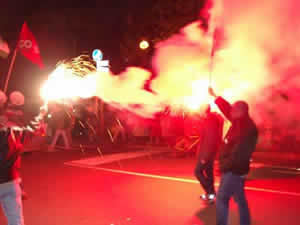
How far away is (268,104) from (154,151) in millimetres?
4485

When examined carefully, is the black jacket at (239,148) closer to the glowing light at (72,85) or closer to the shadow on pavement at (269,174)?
the shadow on pavement at (269,174)

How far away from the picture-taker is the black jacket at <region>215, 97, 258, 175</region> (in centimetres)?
455

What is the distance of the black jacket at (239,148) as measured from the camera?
4.55 metres

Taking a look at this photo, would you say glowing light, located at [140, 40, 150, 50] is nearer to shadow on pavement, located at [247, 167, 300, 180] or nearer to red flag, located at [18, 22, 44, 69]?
red flag, located at [18, 22, 44, 69]

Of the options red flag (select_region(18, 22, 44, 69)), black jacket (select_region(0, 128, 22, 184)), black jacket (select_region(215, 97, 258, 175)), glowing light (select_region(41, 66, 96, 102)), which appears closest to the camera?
black jacket (select_region(0, 128, 22, 184))

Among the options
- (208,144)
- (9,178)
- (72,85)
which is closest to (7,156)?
(9,178)

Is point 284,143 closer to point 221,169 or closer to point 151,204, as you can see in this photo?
point 151,204

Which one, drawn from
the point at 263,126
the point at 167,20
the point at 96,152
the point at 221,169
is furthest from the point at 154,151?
the point at 221,169

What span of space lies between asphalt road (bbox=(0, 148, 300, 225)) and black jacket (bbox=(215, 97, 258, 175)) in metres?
1.28

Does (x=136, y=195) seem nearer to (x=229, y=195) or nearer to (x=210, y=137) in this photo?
(x=210, y=137)

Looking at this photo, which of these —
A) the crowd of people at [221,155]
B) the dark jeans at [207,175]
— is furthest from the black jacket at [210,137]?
the crowd of people at [221,155]

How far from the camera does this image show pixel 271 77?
367 inches

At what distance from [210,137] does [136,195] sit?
1.94 meters

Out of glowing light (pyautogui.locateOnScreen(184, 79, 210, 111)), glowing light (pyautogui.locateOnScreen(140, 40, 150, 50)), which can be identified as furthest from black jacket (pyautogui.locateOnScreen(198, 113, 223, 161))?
glowing light (pyautogui.locateOnScreen(140, 40, 150, 50))
